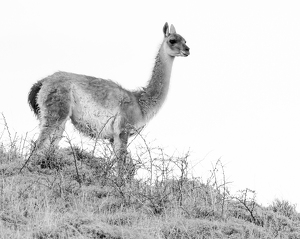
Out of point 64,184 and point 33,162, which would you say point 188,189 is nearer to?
point 64,184

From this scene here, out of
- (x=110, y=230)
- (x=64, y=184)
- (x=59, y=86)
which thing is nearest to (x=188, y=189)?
(x=64, y=184)

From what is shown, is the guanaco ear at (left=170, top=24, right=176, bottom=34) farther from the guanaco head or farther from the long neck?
the long neck

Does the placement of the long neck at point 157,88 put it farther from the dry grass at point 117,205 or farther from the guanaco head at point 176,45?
the dry grass at point 117,205

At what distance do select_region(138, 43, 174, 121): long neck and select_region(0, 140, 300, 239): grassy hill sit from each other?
2100mm

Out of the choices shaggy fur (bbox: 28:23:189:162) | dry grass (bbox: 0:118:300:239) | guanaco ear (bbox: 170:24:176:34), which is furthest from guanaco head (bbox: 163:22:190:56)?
dry grass (bbox: 0:118:300:239)

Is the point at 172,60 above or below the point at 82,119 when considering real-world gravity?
above

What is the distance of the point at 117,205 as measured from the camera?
865 cm

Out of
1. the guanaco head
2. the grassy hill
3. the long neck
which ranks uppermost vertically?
the guanaco head

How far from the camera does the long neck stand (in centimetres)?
1237

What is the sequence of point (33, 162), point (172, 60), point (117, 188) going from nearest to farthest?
point (117, 188) < point (33, 162) < point (172, 60)

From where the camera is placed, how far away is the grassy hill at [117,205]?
7.33 meters

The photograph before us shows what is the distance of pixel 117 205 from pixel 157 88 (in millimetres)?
4486

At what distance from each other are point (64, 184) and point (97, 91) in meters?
3.02

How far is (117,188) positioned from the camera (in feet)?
29.6
